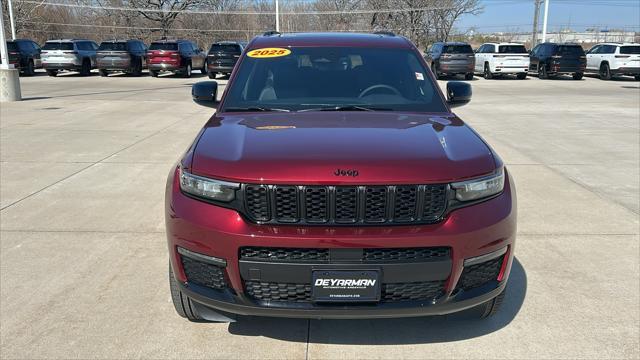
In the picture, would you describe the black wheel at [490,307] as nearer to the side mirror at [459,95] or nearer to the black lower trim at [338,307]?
the black lower trim at [338,307]

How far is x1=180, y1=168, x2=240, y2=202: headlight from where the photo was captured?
2762mm

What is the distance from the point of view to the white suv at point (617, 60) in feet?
80.1

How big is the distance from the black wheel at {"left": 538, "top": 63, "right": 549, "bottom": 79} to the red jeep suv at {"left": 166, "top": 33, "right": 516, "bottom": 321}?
2551 cm

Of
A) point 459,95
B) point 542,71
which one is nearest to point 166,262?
point 459,95

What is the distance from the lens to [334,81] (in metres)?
4.18

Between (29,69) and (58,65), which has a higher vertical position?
(58,65)

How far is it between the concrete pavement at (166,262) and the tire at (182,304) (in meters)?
0.11

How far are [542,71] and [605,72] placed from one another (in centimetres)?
274

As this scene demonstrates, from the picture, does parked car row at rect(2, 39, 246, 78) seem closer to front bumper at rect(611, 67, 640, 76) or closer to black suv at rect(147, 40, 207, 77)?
black suv at rect(147, 40, 207, 77)

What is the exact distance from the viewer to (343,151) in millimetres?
2873

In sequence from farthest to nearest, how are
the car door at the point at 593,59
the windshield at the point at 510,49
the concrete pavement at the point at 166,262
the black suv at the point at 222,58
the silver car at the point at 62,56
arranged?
1. the car door at the point at 593,59
2. the windshield at the point at 510,49
3. the silver car at the point at 62,56
4. the black suv at the point at 222,58
5. the concrete pavement at the point at 166,262

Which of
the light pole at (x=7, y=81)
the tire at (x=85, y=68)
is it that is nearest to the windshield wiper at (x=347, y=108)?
the light pole at (x=7, y=81)

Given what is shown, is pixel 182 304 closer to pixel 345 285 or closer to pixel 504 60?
pixel 345 285

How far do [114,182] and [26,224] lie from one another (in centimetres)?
162
